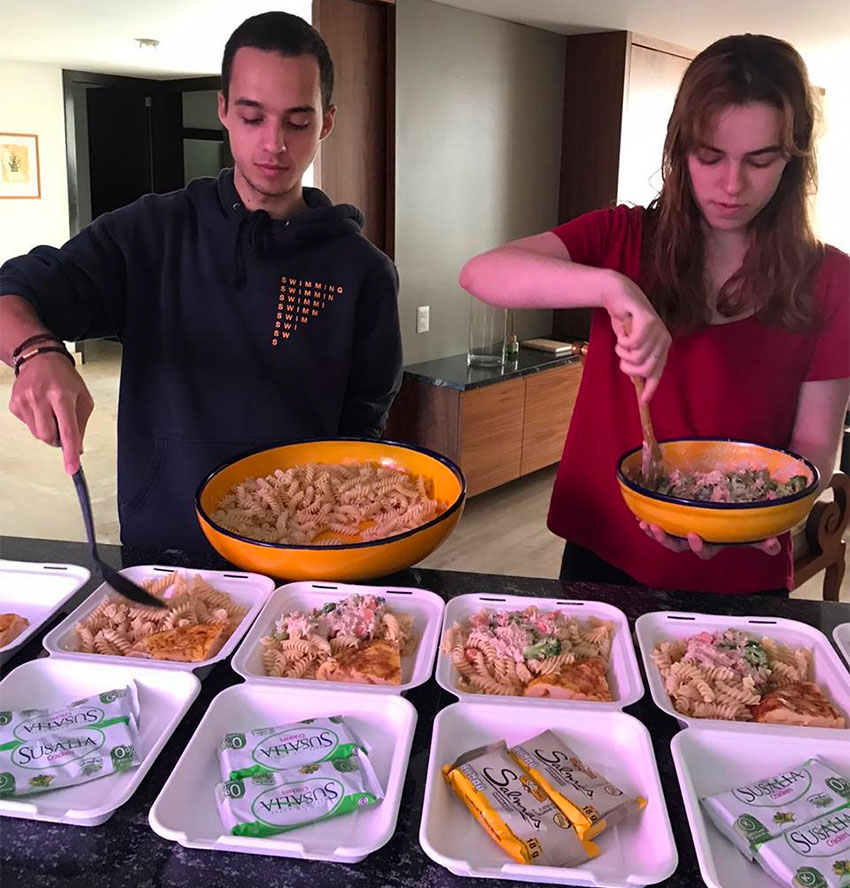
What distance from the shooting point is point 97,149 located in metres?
6.64

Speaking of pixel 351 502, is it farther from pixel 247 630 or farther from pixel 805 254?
pixel 805 254

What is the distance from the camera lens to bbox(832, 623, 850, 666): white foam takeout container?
105cm

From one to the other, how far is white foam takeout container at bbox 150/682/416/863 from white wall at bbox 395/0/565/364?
2.83 m

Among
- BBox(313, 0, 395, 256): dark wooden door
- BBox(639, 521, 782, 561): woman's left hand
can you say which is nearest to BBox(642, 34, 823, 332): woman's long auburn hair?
BBox(639, 521, 782, 561): woman's left hand

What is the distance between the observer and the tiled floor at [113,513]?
132 inches

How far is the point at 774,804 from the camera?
0.78 m

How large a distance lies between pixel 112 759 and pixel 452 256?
3.26m

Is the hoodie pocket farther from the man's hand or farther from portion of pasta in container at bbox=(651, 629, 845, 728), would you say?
portion of pasta in container at bbox=(651, 629, 845, 728)

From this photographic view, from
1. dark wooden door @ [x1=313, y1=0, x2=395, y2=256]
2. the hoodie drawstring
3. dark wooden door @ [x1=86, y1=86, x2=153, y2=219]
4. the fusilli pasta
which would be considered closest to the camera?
the fusilli pasta

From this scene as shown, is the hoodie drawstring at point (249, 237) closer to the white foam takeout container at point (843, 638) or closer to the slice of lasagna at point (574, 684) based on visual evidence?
the slice of lasagna at point (574, 684)

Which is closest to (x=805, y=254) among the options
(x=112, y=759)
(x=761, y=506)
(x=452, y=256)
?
(x=761, y=506)

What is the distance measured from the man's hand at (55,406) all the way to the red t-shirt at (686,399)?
0.74 metres

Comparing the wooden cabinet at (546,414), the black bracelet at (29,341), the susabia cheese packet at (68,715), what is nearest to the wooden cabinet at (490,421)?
the wooden cabinet at (546,414)

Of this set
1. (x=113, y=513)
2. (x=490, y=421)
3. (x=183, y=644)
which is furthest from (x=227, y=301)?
(x=113, y=513)
